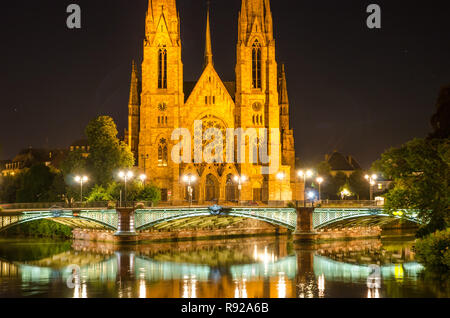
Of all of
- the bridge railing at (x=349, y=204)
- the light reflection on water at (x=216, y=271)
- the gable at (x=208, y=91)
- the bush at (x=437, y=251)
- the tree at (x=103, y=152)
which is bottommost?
the light reflection on water at (x=216, y=271)

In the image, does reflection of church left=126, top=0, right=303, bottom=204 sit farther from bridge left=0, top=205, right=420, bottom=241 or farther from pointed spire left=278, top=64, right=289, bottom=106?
bridge left=0, top=205, right=420, bottom=241

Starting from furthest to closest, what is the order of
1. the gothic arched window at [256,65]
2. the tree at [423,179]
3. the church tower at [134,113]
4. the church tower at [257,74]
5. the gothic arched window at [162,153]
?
the church tower at [134,113]
the gothic arched window at [256,65]
the church tower at [257,74]
the gothic arched window at [162,153]
the tree at [423,179]

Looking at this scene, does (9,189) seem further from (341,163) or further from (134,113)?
(341,163)

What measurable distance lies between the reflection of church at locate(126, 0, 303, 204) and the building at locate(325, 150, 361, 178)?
2043 inches

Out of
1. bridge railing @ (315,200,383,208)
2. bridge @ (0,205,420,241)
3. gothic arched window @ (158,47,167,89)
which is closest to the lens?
bridge railing @ (315,200,383,208)

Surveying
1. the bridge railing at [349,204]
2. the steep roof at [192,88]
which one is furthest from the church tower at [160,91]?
the bridge railing at [349,204]

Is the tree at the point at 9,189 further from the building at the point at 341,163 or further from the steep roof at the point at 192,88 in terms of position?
the building at the point at 341,163

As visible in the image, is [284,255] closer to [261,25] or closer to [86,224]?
[86,224]

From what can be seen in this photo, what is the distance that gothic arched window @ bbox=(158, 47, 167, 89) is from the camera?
309 ft

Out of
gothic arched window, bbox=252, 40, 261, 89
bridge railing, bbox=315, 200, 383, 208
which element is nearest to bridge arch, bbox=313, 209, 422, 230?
bridge railing, bbox=315, 200, 383, 208

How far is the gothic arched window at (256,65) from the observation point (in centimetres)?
9494

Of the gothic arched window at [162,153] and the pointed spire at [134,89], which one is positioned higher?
the pointed spire at [134,89]

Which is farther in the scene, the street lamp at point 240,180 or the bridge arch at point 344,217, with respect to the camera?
the street lamp at point 240,180

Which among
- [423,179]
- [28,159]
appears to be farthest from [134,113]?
[423,179]
